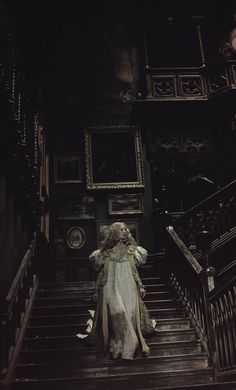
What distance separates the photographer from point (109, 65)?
43.8 ft

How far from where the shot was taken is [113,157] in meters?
12.3

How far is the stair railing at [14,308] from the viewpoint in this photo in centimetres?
557

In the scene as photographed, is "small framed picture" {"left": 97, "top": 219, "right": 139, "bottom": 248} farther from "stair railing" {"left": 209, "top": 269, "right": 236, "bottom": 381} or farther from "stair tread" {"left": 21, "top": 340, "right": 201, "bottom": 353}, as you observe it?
"stair railing" {"left": 209, "top": 269, "right": 236, "bottom": 381}

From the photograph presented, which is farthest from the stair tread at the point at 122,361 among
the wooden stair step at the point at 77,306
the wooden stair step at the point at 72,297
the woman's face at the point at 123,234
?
the wooden stair step at the point at 72,297

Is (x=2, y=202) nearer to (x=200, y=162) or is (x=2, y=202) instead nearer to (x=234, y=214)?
(x=234, y=214)

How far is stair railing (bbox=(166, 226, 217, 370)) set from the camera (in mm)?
6042

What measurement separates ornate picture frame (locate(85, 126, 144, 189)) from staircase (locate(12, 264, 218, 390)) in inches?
189

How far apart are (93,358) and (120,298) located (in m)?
0.82

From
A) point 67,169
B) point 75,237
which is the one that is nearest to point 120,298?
point 75,237

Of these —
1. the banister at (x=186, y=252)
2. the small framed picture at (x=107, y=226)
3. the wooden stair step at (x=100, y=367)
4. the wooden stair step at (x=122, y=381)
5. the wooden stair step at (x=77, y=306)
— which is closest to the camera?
the wooden stair step at (x=122, y=381)

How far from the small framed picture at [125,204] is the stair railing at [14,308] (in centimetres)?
376

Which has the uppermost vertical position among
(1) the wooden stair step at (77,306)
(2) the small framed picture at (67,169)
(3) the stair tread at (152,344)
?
(2) the small framed picture at (67,169)

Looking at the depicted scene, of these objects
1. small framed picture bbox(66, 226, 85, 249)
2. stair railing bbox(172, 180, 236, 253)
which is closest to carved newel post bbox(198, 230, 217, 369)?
stair railing bbox(172, 180, 236, 253)

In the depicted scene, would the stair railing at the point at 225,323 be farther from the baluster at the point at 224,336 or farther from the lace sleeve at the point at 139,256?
the lace sleeve at the point at 139,256
